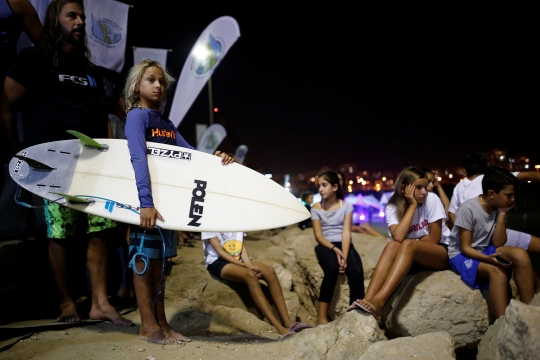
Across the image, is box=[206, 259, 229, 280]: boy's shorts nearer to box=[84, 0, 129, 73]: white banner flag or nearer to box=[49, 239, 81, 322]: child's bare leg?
box=[49, 239, 81, 322]: child's bare leg

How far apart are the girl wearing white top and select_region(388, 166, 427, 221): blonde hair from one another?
2.02 feet

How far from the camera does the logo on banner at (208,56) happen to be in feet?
29.0

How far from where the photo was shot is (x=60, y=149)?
2.63 m

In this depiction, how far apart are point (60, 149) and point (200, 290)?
6.38 feet

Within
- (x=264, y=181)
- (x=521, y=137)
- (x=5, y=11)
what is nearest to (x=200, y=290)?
(x=264, y=181)

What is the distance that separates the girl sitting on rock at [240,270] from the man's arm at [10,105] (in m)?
1.80

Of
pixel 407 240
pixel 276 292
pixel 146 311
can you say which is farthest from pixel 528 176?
pixel 146 311

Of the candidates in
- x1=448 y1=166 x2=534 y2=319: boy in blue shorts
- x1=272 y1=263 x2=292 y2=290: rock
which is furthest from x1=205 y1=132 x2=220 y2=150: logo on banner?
x1=448 y1=166 x2=534 y2=319: boy in blue shorts

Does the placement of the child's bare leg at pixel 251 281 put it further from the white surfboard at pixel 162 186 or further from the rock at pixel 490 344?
the rock at pixel 490 344

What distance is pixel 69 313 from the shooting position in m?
2.61

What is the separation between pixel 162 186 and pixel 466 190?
11.6ft

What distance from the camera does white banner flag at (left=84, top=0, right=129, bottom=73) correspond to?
552 cm

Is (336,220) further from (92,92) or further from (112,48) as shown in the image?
(112,48)

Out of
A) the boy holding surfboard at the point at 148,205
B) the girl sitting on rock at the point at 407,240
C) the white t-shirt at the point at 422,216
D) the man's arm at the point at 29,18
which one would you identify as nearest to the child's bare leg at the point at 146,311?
the boy holding surfboard at the point at 148,205
